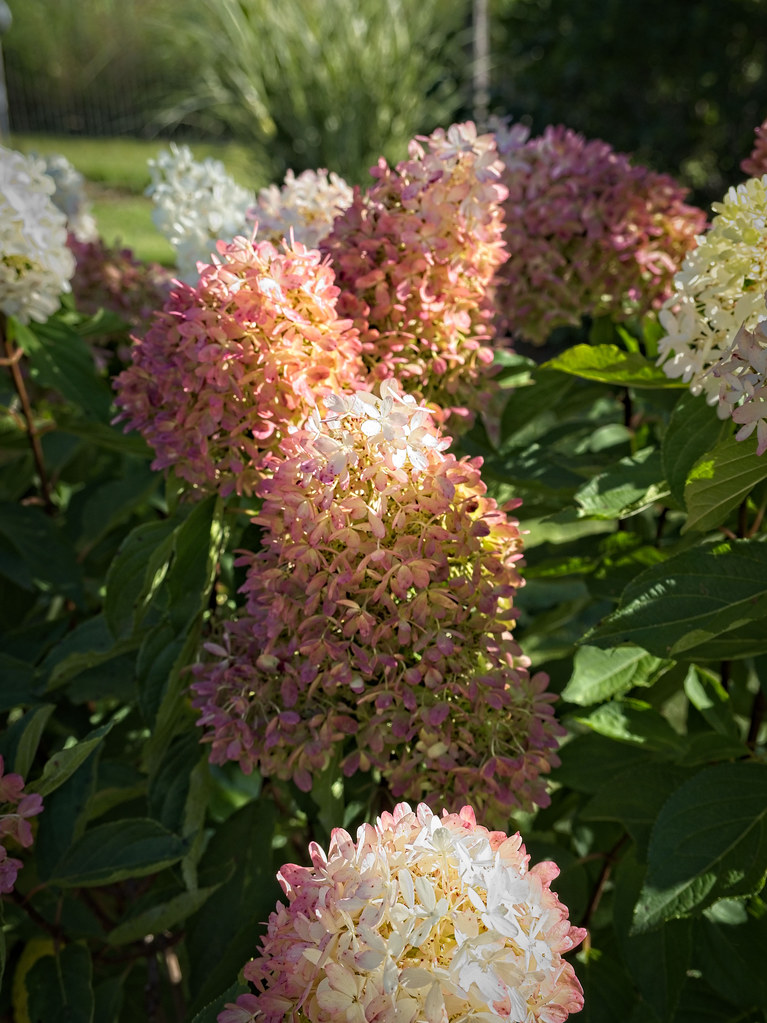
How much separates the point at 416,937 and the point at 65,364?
114 centimetres

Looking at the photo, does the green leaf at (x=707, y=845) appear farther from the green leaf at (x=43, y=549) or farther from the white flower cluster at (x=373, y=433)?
the green leaf at (x=43, y=549)

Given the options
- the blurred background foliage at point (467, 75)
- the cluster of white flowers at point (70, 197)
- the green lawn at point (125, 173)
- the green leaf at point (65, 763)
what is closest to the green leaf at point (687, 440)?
the green leaf at point (65, 763)

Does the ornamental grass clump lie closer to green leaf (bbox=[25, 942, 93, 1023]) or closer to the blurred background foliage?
green leaf (bbox=[25, 942, 93, 1023])

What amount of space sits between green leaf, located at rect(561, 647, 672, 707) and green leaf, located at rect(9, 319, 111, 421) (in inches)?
30.2

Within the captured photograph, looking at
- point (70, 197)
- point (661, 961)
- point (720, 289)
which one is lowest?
point (661, 961)

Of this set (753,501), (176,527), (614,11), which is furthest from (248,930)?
(614,11)

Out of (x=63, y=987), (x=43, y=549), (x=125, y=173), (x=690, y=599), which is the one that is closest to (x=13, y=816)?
(x=63, y=987)

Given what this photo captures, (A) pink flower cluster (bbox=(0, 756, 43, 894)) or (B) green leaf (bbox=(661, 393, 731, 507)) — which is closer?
(A) pink flower cluster (bbox=(0, 756, 43, 894))

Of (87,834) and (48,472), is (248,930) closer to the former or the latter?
(87,834)

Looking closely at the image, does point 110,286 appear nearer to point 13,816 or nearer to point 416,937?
point 13,816

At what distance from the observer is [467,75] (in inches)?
337

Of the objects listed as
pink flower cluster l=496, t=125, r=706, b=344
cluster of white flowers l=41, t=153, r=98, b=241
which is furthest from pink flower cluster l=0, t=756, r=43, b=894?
cluster of white flowers l=41, t=153, r=98, b=241

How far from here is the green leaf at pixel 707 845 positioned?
93 cm

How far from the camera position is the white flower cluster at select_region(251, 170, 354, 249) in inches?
51.3
